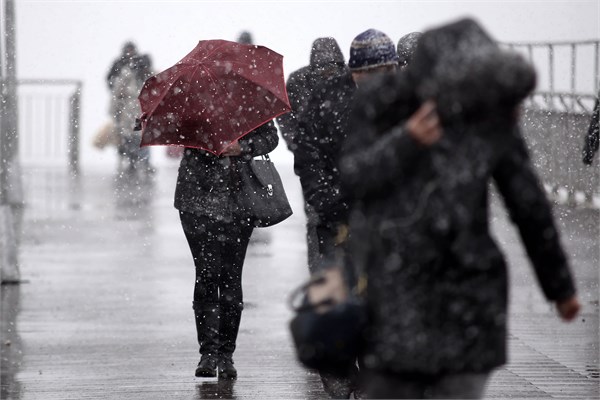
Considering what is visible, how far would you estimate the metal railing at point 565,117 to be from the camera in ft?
58.5

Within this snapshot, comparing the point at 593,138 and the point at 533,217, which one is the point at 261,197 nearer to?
the point at 533,217

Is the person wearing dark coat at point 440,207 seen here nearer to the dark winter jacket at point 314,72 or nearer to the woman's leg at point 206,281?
the woman's leg at point 206,281

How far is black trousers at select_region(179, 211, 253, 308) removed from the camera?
7691 millimetres

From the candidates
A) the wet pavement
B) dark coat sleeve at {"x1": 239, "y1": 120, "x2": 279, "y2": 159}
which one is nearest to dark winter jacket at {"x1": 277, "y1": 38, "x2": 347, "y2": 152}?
dark coat sleeve at {"x1": 239, "y1": 120, "x2": 279, "y2": 159}

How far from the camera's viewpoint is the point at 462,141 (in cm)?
394

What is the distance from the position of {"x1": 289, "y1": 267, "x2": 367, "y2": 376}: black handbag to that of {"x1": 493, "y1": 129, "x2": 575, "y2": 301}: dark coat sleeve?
0.54 metres

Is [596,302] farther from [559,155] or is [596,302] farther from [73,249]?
[559,155]

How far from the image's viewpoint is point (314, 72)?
28.3ft

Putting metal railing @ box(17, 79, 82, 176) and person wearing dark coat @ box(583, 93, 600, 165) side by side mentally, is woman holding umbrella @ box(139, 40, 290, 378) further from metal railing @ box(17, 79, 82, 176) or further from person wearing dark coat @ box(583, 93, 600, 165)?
metal railing @ box(17, 79, 82, 176)

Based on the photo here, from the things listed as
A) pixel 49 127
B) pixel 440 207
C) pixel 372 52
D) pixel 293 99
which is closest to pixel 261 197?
pixel 293 99

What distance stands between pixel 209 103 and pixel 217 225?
2.22ft

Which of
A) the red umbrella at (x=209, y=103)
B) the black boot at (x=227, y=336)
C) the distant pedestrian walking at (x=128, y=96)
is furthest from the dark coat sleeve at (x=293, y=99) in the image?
the distant pedestrian walking at (x=128, y=96)

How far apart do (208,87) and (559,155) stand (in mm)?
11769

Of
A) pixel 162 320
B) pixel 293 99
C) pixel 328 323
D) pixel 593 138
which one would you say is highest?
pixel 328 323
